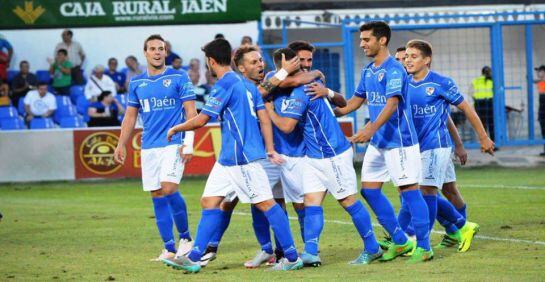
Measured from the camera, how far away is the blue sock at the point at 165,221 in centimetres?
1106

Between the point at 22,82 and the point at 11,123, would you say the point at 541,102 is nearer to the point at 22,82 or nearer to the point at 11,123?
the point at 22,82

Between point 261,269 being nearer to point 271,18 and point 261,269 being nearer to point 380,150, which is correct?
point 380,150

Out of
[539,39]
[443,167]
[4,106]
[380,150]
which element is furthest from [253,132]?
[539,39]

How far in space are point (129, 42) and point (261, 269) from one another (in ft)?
51.9

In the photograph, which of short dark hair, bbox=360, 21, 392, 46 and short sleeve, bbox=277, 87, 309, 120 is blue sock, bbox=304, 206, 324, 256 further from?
short dark hair, bbox=360, 21, 392, 46

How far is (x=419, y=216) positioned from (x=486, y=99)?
46.1 ft

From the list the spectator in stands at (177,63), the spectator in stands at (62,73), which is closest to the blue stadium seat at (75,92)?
the spectator in stands at (62,73)

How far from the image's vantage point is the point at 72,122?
23.4 m

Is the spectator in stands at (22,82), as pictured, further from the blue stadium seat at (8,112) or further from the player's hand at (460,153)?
the player's hand at (460,153)

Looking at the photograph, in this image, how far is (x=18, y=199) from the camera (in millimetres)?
18516

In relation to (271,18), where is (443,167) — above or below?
below

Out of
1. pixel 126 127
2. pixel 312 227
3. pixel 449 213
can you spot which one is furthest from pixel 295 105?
pixel 449 213

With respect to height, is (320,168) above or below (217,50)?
below

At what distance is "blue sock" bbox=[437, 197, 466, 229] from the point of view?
1120 cm
